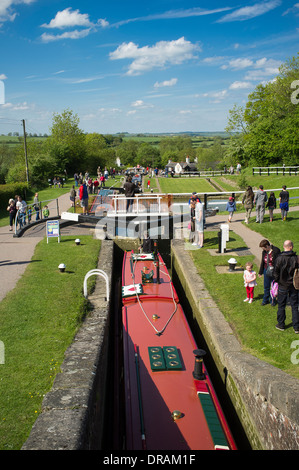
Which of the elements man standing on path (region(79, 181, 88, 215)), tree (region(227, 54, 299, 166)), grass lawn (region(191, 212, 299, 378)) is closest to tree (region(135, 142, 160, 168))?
tree (region(227, 54, 299, 166))

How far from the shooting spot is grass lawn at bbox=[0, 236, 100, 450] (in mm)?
5816

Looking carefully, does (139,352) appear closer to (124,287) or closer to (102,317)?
(102,317)

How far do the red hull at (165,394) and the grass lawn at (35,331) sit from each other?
1458mm

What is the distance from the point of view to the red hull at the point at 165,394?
5.84 m

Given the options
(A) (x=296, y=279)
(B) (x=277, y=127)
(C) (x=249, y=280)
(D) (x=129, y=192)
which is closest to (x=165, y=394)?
(A) (x=296, y=279)

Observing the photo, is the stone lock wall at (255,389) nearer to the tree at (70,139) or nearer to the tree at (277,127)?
the tree at (277,127)

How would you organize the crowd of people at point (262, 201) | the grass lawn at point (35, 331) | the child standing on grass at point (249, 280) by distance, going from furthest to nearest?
1. the crowd of people at point (262, 201)
2. the child standing on grass at point (249, 280)
3. the grass lawn at point (35, 331)

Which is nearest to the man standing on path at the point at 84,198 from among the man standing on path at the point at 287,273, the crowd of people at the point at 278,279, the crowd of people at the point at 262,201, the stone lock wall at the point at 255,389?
the crowd of people at the point at 262,201

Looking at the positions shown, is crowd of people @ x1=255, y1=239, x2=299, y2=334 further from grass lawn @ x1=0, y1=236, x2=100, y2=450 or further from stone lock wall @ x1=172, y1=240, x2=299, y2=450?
grass lawn @ x1=0, y1=236, x2=100, y2=450

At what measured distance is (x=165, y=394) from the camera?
674cm

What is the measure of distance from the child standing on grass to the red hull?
1.86 meters

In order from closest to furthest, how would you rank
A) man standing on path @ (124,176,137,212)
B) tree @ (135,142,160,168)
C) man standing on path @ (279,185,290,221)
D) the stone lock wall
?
the stone lock wall, man standing on path @ (279,185,290,221), man standing on path @ (124,176,137,212), tree @ (135,142,160,168)

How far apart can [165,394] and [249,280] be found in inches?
153
